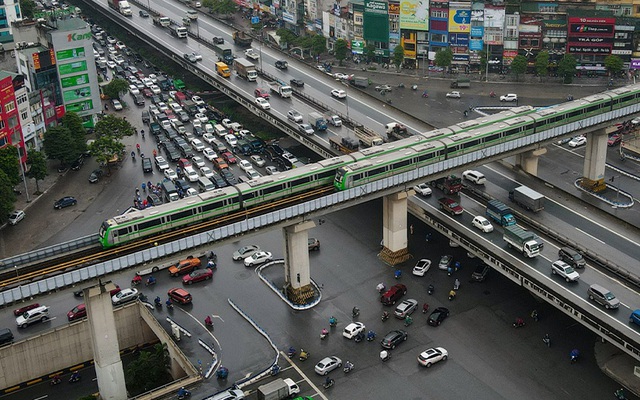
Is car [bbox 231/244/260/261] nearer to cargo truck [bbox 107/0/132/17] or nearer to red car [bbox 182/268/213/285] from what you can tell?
red car [bbox 182/268/213/285]

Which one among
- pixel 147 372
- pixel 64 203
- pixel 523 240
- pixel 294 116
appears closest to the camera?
pixel 147 372

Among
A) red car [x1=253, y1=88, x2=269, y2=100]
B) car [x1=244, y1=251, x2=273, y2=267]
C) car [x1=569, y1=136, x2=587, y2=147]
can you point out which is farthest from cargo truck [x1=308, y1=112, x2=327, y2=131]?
car [x1=569, y1=136, x2=587, y2=147]

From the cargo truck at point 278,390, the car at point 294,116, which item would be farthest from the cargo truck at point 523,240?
the car at point 294,116

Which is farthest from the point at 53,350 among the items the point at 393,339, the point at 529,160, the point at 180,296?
the point at 529,160

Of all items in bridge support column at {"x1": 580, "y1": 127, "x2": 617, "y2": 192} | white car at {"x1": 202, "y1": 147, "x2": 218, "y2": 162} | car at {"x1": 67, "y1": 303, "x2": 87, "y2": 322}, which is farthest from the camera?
white car at {"x1": 202, "y1": 147, "x2": 218, "y2": 162}

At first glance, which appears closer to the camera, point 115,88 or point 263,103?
point 263,103

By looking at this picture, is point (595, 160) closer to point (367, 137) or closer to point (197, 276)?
point (367, 137)
